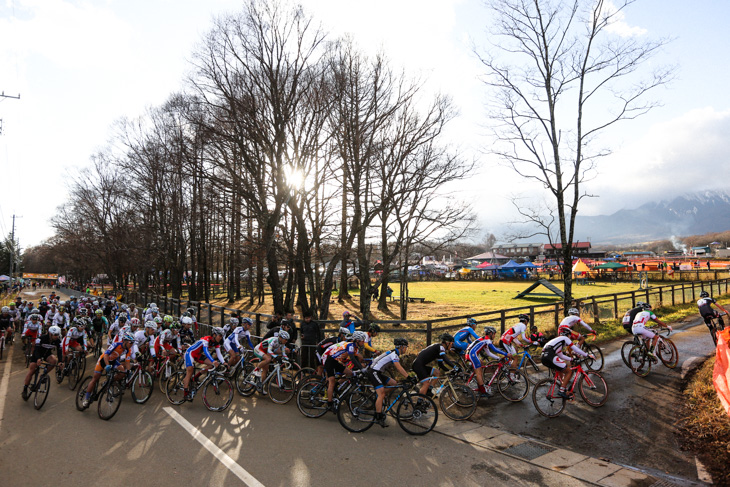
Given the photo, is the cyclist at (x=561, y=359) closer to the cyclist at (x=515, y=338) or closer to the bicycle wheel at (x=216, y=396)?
the cyclist at (x=515, y=338)

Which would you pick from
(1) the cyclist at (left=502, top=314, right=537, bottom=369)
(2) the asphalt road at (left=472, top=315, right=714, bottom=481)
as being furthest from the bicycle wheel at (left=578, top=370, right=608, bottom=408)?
(1) the cyclist at (left=502, top=314, right=537, bottom=369)

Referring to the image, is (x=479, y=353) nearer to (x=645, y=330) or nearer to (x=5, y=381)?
(x=645, y=330)

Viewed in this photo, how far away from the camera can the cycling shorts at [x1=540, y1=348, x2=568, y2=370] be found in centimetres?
837

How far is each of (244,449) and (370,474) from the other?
2306 millimetres

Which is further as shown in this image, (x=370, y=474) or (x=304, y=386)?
(x=304, y=386)

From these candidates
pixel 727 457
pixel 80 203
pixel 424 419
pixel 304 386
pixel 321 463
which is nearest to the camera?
pixel 727 457

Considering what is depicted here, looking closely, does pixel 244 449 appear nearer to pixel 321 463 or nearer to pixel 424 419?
pixel 321 463

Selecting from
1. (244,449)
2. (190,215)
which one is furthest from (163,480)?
(190,215)

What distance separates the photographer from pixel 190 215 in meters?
30.2

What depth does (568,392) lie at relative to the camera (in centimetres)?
829

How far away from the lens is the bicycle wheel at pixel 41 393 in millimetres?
9734

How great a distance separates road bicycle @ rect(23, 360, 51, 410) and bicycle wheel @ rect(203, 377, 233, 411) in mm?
3844

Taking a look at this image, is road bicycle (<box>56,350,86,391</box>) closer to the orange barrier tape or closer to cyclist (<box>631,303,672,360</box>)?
the orange barrier tape

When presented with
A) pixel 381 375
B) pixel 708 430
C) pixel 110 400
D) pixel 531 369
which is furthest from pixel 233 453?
pixel 531 369
